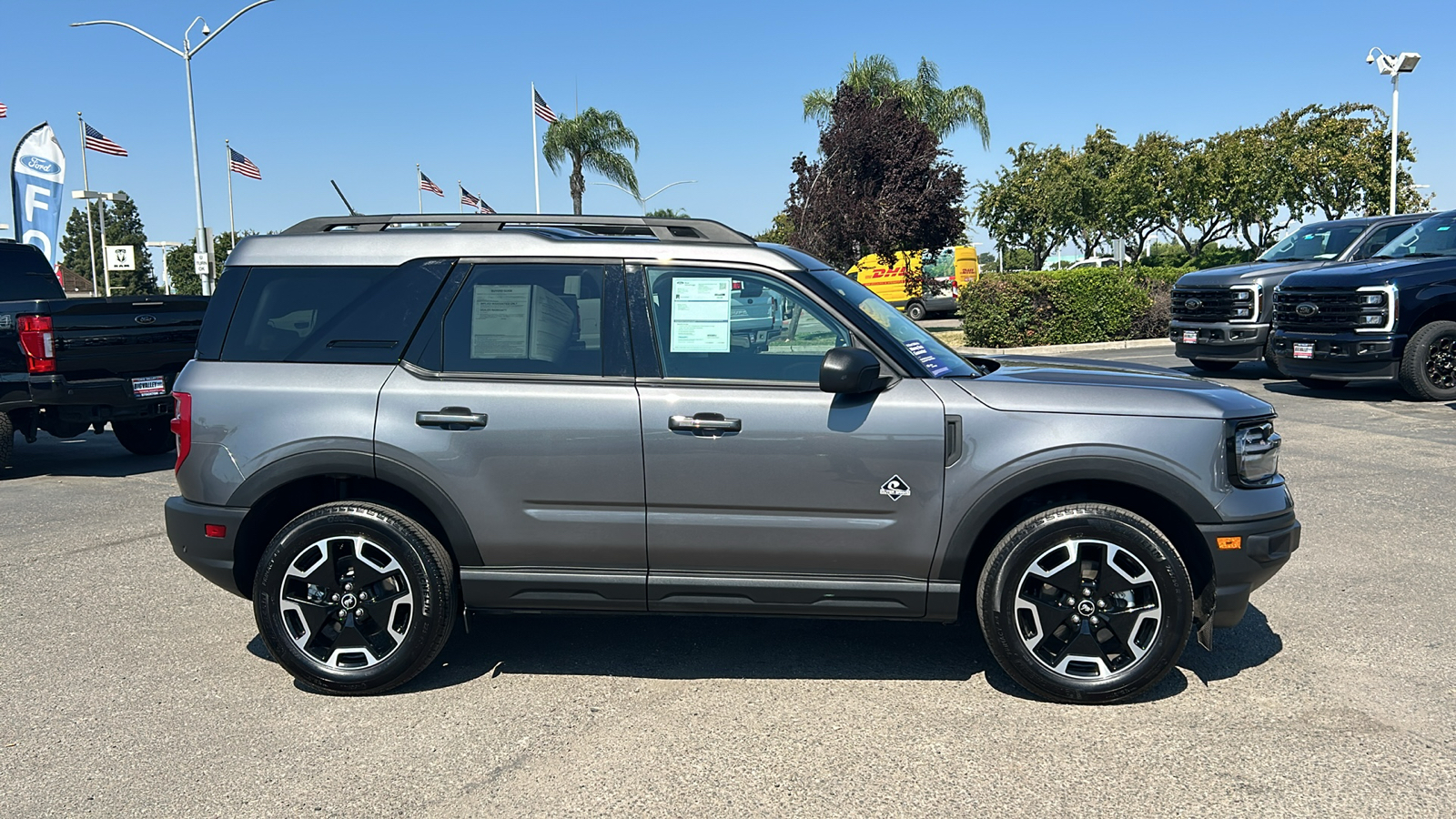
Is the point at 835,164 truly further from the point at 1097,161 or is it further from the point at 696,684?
the point at 1097,161

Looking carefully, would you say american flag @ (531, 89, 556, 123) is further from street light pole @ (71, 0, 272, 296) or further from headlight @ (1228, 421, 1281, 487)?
headlight @ (1228, 421, 1281, 487)

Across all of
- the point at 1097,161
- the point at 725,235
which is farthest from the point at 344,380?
the point at 1097,161

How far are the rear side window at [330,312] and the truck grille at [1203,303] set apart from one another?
1315 cm

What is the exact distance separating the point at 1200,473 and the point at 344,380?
3323mm

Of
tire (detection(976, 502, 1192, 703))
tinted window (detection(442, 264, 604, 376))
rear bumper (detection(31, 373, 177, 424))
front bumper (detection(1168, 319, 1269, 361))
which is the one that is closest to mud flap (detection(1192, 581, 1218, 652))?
tire (detection(976, 502, 1192, 703))

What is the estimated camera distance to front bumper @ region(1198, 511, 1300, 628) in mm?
4039

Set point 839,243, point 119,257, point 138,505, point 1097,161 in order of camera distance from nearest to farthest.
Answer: point 138,505 < point 839,243 < point 119,257 < point 1097,161

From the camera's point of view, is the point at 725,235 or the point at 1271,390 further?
the point at 1271,390

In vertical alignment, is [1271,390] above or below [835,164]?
below

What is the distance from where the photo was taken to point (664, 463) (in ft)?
13.5

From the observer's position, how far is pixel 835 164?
25.6m

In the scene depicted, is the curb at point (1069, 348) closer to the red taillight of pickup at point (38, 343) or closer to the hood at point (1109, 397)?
the red taillight of pickup at point (38, 343)

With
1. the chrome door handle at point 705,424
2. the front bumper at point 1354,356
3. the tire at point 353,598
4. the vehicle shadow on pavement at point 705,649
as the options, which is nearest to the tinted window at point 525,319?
the chrome door handle at point 705,424

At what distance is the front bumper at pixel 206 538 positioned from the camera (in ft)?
14.3
